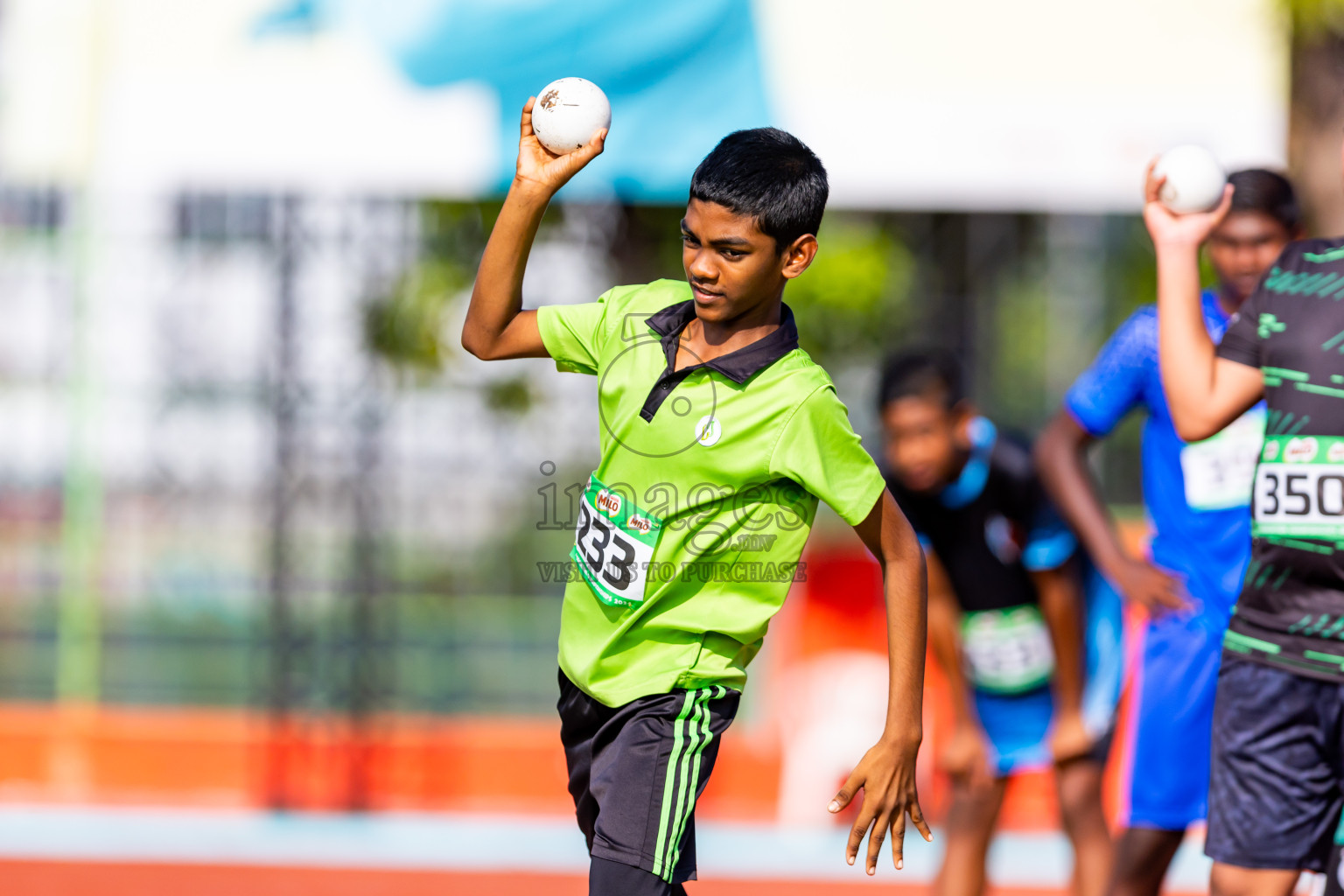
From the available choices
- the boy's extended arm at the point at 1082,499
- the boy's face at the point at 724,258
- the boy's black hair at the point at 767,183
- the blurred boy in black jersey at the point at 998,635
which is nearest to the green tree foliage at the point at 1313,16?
the blurred boy in black jersey at the point at 998,635

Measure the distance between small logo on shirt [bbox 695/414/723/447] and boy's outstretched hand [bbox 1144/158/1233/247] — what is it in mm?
918

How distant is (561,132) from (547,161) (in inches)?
2.8

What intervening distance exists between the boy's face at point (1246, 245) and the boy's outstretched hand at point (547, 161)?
167 cm

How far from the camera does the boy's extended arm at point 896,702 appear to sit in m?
2.36

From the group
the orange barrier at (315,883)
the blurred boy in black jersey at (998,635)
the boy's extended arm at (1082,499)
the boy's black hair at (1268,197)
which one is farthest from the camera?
the orange barrier at (315,883)

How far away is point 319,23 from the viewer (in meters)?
6.76

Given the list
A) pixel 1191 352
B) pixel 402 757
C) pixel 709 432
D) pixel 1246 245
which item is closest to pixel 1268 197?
pixel 1246 245

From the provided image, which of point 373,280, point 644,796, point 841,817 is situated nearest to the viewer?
point 644,796

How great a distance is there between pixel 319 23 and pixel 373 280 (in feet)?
6.16

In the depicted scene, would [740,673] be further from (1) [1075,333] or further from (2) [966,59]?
(1) [1075,333]

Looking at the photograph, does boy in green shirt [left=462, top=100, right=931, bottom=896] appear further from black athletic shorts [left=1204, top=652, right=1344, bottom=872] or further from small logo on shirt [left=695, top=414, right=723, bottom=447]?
black athletic shorts [left=1204, top=652, right=1344, bottom=872]

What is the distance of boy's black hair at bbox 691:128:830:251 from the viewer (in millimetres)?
2426

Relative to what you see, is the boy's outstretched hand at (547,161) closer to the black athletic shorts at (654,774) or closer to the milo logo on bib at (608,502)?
the milo logo on bib at (608,502)

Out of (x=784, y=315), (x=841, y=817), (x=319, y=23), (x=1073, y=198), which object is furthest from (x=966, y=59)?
(x=784, y=315)
